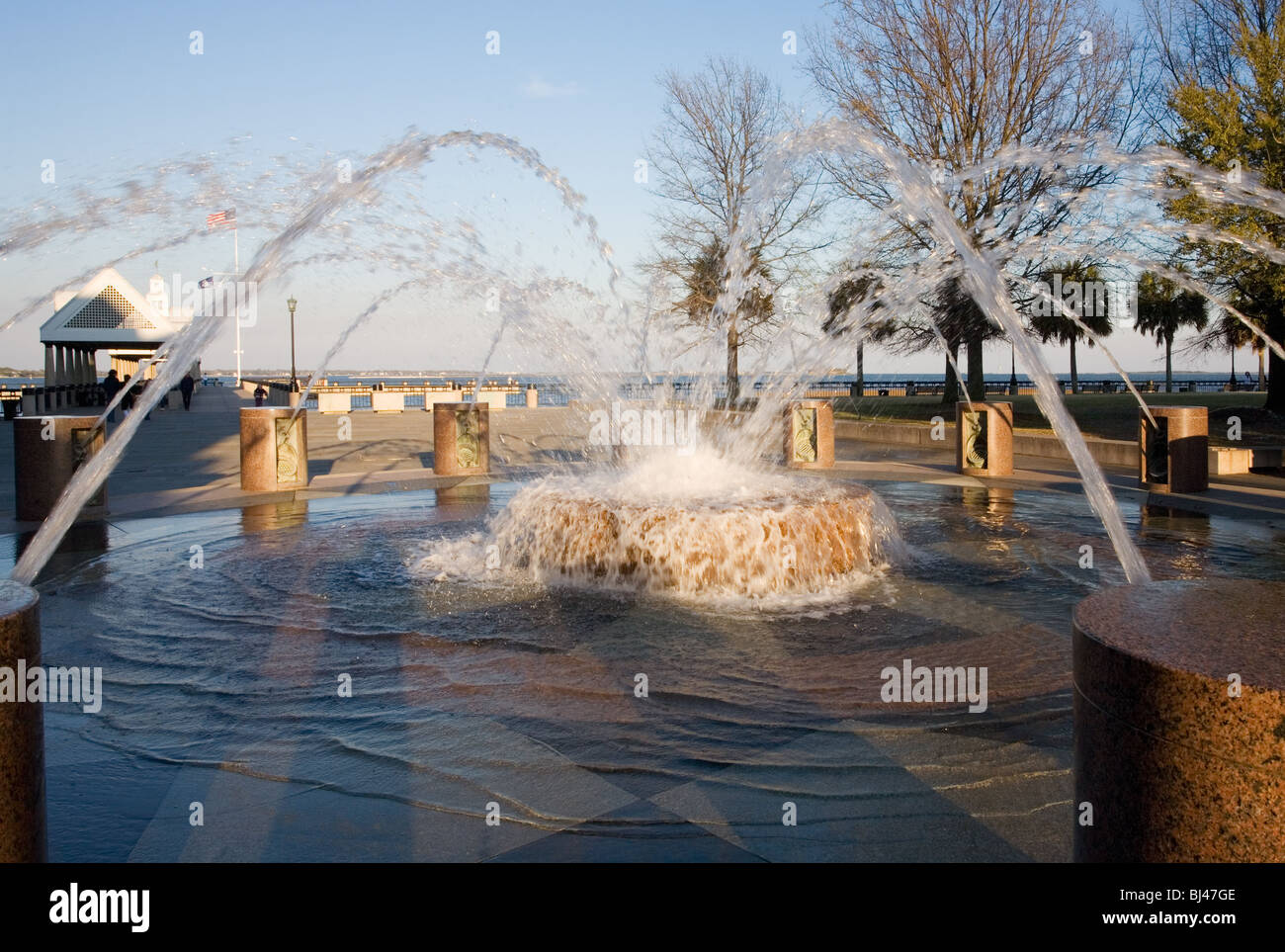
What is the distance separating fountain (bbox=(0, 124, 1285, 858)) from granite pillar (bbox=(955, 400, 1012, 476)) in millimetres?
4680

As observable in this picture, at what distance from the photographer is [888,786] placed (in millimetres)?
4355

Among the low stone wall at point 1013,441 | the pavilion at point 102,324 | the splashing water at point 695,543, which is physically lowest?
the splashing water at point 695,543

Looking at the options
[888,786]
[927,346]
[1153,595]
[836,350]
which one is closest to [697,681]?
[888,786]

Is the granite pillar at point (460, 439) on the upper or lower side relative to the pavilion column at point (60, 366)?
lower

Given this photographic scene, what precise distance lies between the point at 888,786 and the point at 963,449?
46.8ft

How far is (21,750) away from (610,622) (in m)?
4.83

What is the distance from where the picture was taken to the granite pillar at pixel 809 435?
19703mm

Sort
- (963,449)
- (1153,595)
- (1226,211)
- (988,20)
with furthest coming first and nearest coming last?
(988,20) < (1226,211) < (963,449) < (1153,595)

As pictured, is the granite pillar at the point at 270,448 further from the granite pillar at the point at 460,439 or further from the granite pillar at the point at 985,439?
the granite pillar at the point at 985,439

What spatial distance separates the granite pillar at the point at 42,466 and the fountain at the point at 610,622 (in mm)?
1752

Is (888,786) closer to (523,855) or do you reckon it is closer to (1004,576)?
(523,855)

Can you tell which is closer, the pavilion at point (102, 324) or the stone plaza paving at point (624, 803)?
the stone plaza paving at point (624, 803)

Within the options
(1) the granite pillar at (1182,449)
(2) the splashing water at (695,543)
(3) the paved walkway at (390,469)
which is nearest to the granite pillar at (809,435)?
(3) the paved walkway at (390,469)

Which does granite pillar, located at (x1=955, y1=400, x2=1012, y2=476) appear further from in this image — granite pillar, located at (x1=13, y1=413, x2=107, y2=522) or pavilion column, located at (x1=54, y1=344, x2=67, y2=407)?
pavilion column, located at (x1=54, y1=344, x2=67, y2=407)
